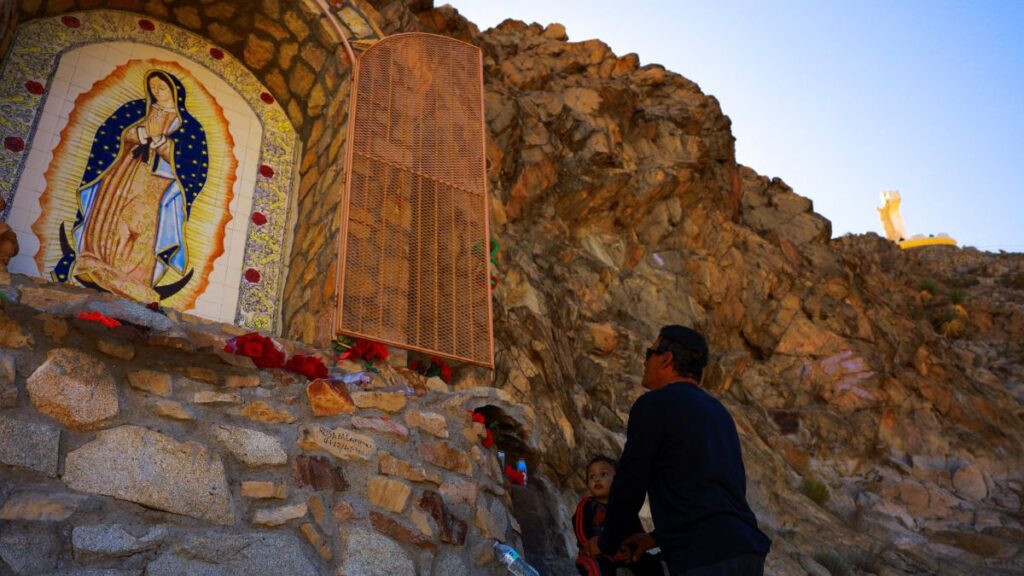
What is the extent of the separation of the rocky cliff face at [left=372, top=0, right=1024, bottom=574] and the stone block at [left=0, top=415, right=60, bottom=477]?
2919 millimetres

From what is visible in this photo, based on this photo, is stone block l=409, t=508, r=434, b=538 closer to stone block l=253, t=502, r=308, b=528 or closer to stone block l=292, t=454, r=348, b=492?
stone block l=292, t=454, r=348, b=492

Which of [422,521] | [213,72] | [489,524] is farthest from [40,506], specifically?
[213,72]

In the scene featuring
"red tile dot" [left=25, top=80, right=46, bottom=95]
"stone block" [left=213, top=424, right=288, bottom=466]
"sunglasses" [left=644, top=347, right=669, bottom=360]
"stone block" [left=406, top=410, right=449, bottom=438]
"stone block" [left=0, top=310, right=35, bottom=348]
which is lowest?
"stone block" [left=213, top=424, right=288, bottom=466]

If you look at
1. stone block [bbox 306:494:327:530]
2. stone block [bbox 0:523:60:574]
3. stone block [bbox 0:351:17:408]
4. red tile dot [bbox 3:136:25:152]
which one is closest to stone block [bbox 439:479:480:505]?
stone block [bbox 306:494:327:530]

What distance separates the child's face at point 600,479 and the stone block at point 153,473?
6.36ft

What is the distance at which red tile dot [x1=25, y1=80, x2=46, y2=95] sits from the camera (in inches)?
245

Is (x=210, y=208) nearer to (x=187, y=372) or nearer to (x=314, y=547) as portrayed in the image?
(x=187, y=372)

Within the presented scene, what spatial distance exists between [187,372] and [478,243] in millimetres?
2685

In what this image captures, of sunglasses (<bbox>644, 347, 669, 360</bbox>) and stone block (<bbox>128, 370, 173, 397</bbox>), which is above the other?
sunglasses (<bbox>644, 347, 669, 360</bbox>)

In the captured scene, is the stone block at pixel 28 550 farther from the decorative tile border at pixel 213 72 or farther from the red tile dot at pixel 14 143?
the red tile dot at pixel 14 143

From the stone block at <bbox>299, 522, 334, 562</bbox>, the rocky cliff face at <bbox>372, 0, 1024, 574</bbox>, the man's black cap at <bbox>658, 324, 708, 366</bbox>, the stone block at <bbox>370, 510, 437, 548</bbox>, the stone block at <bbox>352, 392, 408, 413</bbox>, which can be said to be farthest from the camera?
the rocky cliff face at <bbox>372, 0, 1024, 574</bbox>

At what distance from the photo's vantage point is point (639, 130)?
13.5 m

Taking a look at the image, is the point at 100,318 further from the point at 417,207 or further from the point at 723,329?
the point at 723,329

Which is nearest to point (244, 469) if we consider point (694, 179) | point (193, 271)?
point (193, 271)
